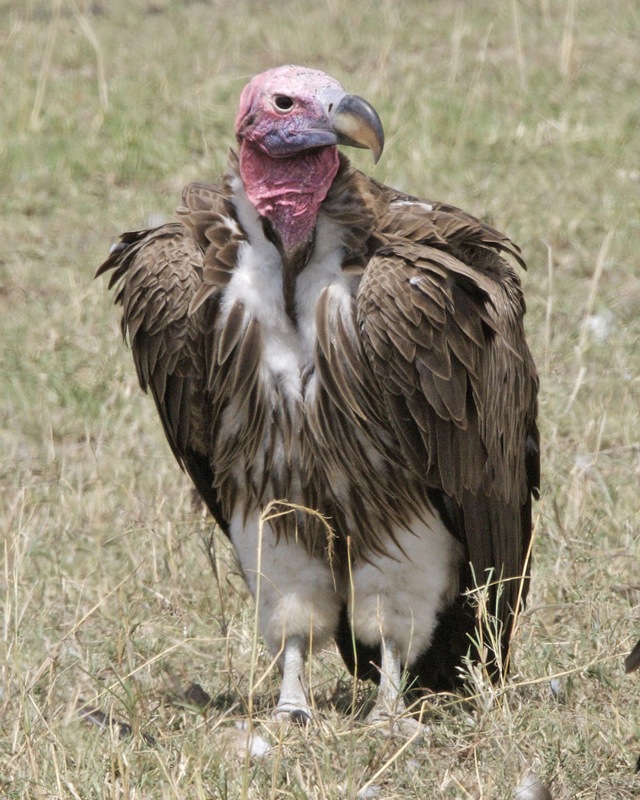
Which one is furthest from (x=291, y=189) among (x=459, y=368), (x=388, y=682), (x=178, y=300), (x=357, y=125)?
(x=388, y=682)

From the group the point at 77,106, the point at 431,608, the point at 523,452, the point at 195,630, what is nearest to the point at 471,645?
the point at 431,608

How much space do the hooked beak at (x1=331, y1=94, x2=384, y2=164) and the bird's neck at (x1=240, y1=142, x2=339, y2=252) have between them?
4.4 inches

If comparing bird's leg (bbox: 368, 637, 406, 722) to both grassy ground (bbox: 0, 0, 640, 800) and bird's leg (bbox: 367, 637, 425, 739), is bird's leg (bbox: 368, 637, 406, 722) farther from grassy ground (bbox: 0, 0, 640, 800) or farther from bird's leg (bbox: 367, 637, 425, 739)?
grassy ground (bbox: 0, 0, 640, 800)

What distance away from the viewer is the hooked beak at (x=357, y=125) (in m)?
3.40

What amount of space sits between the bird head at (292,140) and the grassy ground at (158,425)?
109cm

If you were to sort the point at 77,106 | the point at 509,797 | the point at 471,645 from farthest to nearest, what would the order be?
the point at 77,106 → the point at 471,645 → the point at 509,797

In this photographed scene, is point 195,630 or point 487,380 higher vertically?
point 487,380

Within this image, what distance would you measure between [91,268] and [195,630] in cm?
315

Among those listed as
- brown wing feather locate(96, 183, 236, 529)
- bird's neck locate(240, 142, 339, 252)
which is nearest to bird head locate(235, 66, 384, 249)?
bird's neck locate(240, 142, 339, 252)

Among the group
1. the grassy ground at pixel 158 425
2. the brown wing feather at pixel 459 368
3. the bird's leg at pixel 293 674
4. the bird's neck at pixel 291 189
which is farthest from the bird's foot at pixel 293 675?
the bird's neck at pixel 291 189

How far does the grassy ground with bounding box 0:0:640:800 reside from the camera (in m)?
3.30

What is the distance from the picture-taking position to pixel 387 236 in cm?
361

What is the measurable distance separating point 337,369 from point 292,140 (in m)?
0.56

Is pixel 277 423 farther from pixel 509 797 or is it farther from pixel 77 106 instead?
pixel 77 106
